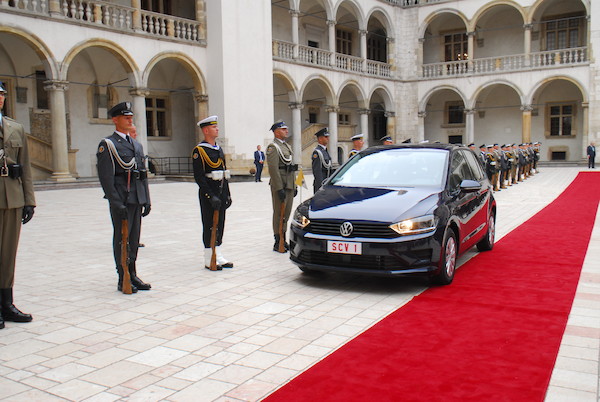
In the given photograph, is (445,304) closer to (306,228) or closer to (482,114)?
(306,228)

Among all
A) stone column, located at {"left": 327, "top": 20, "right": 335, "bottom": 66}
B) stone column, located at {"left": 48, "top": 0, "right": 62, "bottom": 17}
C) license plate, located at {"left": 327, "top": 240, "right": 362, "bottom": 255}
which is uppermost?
stone column, located at {"left": 327, "top": 20, "right": 335, "bottom": 66}

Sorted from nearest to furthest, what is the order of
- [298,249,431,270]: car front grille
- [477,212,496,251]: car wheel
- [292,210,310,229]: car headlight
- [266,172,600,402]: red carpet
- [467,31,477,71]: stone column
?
[266,172,600,402]: red carpet
[298,249,431,270]: car front grille
[292,210,310,229]: car headlight
[477,212,496,251]: car wheel
[467,31,477,71]: stone column

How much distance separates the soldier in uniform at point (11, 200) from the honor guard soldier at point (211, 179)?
203 centimetres

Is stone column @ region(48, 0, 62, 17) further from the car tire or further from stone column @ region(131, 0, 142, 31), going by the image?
the car tire

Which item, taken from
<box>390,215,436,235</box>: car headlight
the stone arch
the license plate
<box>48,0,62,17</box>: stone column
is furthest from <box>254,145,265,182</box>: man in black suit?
<box>390,215,436,235</box>: car headlight

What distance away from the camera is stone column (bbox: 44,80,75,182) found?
1856 centimetres

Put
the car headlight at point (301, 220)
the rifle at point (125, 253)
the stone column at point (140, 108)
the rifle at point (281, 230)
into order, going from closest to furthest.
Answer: the rifle at point (125, 253)
the car headlight at point (301, 220)
the rifle at point (281, 230)
the stone column at point (140, 108)

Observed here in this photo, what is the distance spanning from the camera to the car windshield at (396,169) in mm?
6348

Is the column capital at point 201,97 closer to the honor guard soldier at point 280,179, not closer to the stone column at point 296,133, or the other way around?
the stone column at point 296,133

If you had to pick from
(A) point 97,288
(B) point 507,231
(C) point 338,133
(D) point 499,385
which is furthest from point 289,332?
(C) point 338,133

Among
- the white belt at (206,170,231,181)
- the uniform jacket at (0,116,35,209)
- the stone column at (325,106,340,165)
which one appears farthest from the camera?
the stone column at (325,106,340,165)

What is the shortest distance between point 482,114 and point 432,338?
3416cm

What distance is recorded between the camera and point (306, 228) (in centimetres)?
577

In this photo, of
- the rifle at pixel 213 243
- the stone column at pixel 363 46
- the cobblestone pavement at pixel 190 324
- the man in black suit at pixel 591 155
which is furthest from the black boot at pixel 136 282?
the man in black suit at pixel 591 155
